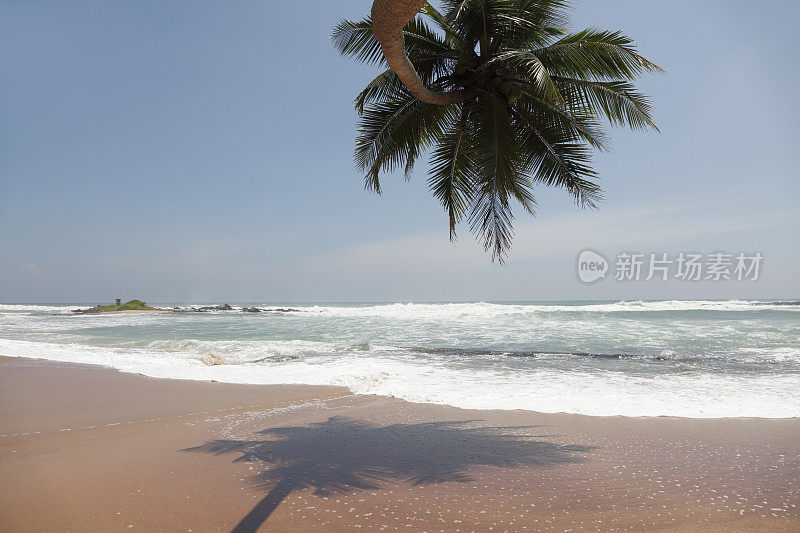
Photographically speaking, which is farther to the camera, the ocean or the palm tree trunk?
the ocean

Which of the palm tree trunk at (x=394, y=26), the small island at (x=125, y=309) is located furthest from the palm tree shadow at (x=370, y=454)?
the small island at (x=125, y=309)

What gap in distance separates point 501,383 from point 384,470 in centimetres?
404

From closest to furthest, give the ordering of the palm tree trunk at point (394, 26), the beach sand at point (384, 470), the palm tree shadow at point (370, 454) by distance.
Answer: the beach sand at point (384, 470)
the palm tree trunk at point (394, 26)
the palm tree shadow at point (370, 454)

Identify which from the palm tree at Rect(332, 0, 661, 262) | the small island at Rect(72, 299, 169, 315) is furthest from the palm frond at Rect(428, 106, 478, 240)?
the small island at Rect(72, 299, 169, 315)

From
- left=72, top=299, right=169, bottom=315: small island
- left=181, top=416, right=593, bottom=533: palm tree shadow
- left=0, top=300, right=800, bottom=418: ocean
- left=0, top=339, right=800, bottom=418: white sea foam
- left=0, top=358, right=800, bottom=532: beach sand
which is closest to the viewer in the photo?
left=0, top=358, right=800, bottom=532: beach sand

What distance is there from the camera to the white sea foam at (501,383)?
17.2 ft

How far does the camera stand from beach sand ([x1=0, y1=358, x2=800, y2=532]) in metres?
2.46

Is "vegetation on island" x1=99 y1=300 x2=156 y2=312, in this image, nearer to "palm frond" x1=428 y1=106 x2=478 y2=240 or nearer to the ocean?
the ocean

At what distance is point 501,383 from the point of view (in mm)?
6828

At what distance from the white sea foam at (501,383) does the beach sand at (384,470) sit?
544 millimetres

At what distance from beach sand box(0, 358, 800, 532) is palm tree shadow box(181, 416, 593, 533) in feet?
0.06

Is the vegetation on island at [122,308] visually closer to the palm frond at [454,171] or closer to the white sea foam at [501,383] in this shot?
the white sea foam at [501,383]

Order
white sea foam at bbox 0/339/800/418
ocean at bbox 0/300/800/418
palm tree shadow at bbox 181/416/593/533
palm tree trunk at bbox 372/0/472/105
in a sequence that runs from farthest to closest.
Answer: ocean at bbox 0/300/800/418 < white sea foam at bbox 0/339/800/418 < palm tree shadow at bbox 181/416/593/533 < palm tree trunk at bbox 372/0/472/105

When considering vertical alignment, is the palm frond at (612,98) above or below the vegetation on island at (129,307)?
above
